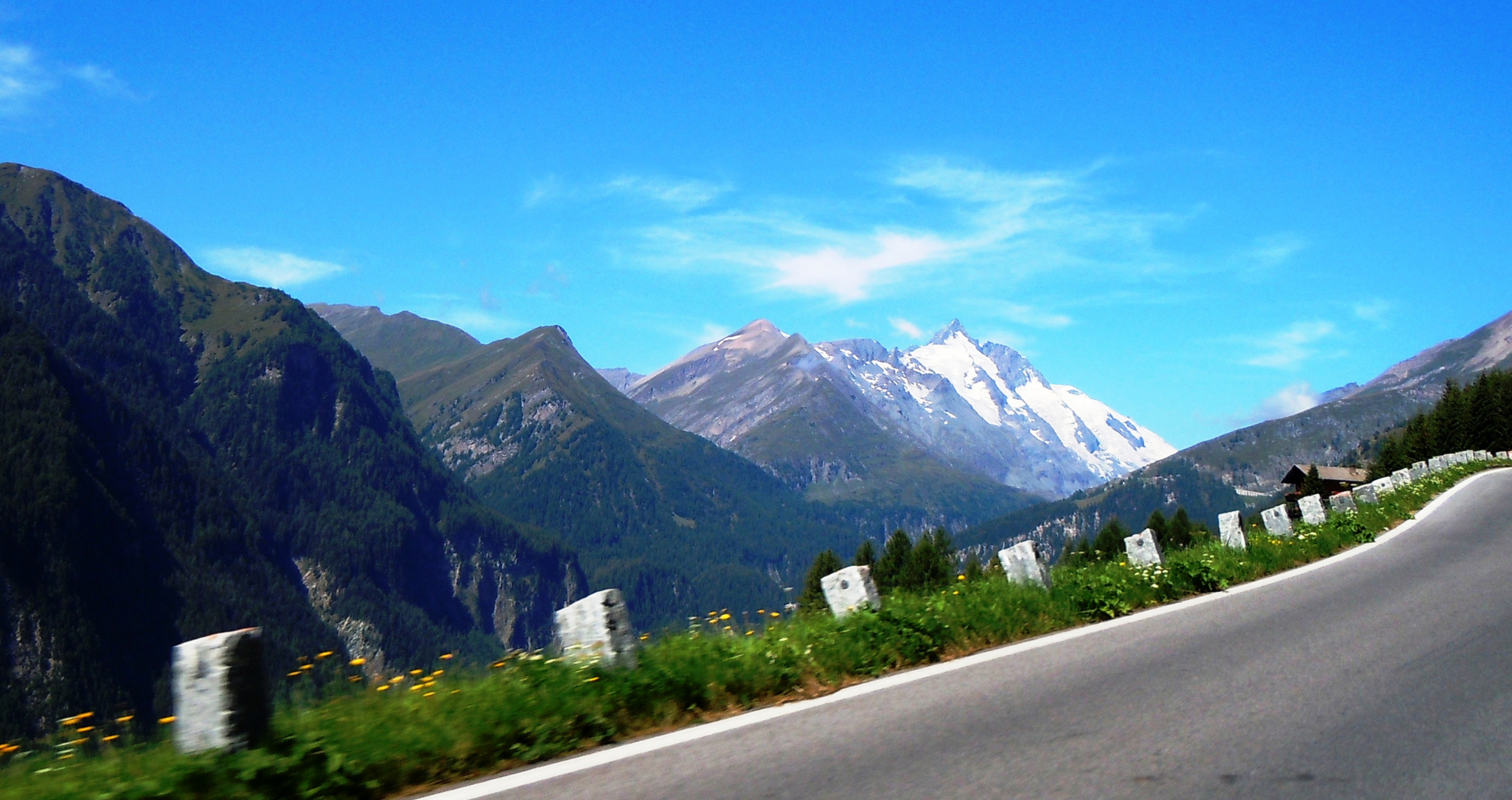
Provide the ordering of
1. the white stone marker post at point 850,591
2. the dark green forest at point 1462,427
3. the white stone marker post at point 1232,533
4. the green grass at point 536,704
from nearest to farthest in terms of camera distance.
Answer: the green grass at point 536,704 < the white stone marker post at point 850,591 < the white stone marker post at point 1232,533 < the dark green forest at point 1462,427

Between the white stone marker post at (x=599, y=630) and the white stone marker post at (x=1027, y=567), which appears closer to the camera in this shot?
the white stone marker post at (x=599, y=630)

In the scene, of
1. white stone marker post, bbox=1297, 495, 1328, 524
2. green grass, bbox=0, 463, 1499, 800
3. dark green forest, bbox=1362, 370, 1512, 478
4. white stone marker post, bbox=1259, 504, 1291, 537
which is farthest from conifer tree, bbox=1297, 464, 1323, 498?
green grass, bbox=0, 463, 1499, 800

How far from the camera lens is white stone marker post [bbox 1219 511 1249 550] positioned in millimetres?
16375

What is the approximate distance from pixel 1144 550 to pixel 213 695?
37.9 feet

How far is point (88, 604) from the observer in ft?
603

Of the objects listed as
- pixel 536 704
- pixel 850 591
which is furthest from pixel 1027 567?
pixel 536 704

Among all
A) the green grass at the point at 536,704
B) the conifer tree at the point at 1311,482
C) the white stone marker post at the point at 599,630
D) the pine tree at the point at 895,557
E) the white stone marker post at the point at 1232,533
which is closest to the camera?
the green grass at the point at 536,704

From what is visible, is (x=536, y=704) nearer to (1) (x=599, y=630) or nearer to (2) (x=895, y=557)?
(1) (x=599, y=630)

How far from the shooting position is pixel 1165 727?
6.70 metres

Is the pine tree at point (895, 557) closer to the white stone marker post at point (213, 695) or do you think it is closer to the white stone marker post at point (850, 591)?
the white stone marker post at point (850, 591)

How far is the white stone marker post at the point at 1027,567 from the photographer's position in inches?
485

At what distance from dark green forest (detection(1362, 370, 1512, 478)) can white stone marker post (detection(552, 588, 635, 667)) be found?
71.2 metres

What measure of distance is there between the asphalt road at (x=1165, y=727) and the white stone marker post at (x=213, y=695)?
1.57 metres

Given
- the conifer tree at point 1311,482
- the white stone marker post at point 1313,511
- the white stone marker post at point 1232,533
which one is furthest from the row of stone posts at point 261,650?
the conifer tree at point 1311,482
